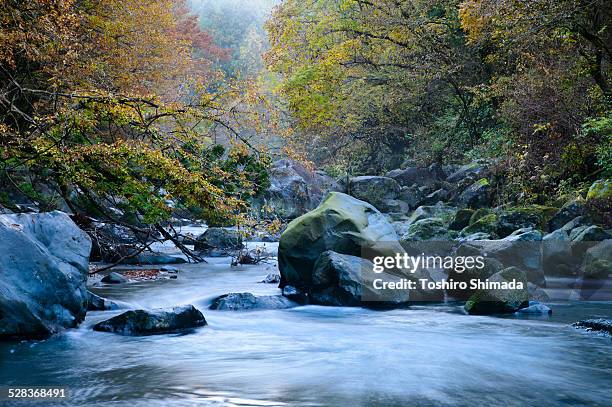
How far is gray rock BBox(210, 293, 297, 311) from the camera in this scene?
27.3 feet

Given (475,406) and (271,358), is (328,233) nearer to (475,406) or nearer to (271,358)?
(271,358)

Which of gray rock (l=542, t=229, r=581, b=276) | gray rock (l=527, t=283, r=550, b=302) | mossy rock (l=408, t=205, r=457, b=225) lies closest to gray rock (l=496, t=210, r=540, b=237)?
gray rock (l=542, t=229, r=581, b=276)

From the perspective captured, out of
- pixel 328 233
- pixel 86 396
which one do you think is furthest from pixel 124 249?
pixel 86 396

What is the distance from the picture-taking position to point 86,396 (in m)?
4.38

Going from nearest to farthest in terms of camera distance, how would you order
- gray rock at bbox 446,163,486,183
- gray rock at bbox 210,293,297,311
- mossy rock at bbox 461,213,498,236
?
gray rock at bbox 210,293,297,311 → mossy rock at bbox 461,213,498,236 → gray rock at bbox 446,163,486,183

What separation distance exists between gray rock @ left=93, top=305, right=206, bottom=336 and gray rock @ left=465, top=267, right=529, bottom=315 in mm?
3749

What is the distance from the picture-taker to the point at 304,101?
21.0m

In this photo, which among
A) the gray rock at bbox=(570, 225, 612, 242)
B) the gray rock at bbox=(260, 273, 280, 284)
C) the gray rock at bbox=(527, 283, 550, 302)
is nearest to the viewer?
the gray rock at bbox=(527, 283, 550, 302)

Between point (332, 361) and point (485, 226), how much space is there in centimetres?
869

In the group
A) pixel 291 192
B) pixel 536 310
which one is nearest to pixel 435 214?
pixel 291 192

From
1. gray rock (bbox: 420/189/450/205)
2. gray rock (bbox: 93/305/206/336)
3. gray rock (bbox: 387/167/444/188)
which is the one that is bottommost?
gray rock (bbox: 93/305/206/336)

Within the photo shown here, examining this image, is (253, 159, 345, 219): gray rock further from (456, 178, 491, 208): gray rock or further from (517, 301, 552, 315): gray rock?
(517, 301, 552, 315): gray rock

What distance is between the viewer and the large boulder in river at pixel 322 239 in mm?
9109

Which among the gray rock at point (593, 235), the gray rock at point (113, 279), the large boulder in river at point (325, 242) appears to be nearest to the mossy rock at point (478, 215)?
the gray rock at point (593, 235)
